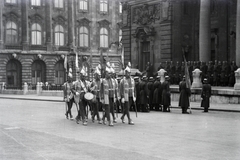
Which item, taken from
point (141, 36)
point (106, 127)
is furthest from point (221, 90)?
point (141, 36)

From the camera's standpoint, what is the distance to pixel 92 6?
218 ft

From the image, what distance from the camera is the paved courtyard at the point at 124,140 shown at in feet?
31.8

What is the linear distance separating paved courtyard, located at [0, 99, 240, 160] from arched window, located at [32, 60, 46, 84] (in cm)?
4497

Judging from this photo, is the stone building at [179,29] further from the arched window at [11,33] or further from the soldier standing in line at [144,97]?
the arched window at [11,33]

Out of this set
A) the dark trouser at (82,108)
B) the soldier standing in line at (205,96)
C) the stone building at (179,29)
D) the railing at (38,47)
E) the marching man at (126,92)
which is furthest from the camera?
the railing at (38,47)

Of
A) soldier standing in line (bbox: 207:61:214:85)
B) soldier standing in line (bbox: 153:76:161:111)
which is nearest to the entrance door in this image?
soldier standing in line (bbox: 207:61:214:85)

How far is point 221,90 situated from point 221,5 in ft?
40.3

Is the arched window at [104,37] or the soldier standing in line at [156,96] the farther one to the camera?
the arched window at [104,37]

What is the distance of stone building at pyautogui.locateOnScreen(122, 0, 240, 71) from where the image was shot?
34.2 m

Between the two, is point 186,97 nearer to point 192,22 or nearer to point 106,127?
point 106,127

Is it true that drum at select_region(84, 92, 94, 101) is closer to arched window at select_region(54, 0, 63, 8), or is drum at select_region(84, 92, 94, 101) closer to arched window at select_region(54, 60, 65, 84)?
arched window at select_region(54, 60, 65, 84)

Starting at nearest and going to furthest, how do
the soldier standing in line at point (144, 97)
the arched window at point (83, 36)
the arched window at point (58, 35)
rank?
the soldier standing in line at point (144, 97) < the arched window at point (58, 35) < the arched window at point (83, 36)

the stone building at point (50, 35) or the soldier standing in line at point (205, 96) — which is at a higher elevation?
the stone building at point (50, 35)

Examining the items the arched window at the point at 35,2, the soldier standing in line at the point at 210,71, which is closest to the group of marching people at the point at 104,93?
the soldier standing in line at the point at 210,71
